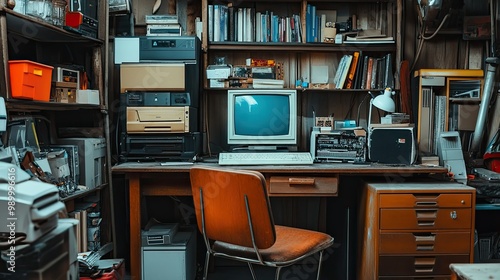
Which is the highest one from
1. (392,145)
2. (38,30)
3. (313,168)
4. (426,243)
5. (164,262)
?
(38,30)

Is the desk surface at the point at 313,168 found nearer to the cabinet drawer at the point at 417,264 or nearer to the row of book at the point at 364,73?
the cabinet drawer at the point at 417,264

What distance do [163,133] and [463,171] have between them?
1.82m

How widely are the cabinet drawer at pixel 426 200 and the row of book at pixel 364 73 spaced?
35.4 inches

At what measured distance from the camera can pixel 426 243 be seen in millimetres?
2398

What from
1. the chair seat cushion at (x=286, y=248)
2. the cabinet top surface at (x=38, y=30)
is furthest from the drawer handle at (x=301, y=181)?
the cabinet top surface at (x=38, y=30)

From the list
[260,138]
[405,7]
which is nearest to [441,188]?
[260,138]

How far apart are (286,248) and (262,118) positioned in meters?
1.06

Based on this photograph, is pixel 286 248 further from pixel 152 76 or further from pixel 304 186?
pixel 152 76

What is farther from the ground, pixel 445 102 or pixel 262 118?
pixel 445 102

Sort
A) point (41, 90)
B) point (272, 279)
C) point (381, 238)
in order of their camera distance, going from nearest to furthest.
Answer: point (41, 90) → point (381, 238) → point (272, 279)

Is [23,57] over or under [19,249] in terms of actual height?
over

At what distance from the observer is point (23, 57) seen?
243 cm

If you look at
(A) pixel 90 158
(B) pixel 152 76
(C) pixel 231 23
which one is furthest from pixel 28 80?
(C) pixel 231 23

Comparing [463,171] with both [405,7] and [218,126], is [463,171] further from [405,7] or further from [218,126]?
[218,126]
